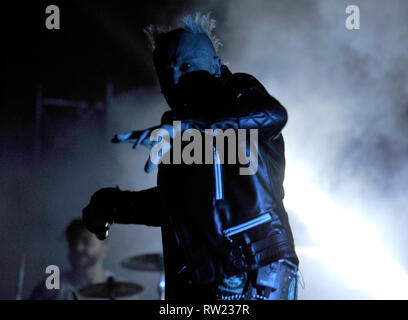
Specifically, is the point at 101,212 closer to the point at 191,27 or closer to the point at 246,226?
the point at 246,226

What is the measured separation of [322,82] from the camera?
3.96m

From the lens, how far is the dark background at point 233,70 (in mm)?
3756

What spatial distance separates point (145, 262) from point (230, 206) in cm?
329

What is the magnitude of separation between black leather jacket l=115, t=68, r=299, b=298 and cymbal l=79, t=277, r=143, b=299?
2779 millimetres

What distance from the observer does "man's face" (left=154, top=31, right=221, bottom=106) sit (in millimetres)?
1641

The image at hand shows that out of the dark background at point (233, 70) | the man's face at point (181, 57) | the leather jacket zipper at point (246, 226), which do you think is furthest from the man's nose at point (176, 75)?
the dark background at point (233, 70)

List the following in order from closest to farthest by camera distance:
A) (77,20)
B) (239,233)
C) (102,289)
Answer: (239,233) < (102,289) < (77,20)

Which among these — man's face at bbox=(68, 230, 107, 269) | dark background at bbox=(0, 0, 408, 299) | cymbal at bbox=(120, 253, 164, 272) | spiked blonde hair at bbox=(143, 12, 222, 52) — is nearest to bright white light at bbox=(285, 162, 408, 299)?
dark background at bbox=(0, 0, 408, 299)

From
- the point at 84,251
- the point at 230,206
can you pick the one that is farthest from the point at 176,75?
the point at 84,251

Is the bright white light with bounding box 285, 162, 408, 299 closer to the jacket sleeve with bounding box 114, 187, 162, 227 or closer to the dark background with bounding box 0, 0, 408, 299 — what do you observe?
the dark background with bounding box 0, 0, 408, 299

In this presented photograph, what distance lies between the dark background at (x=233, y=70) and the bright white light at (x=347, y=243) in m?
0.02
